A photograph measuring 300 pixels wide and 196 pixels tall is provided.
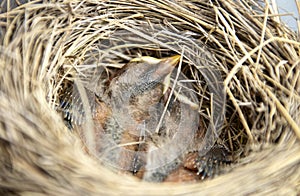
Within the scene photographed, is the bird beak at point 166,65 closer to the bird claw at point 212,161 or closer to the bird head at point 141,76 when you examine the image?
the bird head at point 141,76

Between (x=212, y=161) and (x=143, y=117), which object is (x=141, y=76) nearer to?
(x=143, y=117)

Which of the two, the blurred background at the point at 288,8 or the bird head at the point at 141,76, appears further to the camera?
the blurred background at the point at 288,8

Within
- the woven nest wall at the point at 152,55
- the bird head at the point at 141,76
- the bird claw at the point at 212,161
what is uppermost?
the woven nest wall at the point at 152,55

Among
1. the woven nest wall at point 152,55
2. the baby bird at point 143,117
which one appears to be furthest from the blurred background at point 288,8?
the baby bird at point 143,117

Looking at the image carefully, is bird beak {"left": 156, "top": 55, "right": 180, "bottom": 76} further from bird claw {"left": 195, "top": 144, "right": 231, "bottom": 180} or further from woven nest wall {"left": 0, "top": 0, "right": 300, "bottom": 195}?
bird claw {"left": 195, "top": 144, "right": 231, "bottom": 180}

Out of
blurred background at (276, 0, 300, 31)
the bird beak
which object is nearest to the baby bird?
the bird beak

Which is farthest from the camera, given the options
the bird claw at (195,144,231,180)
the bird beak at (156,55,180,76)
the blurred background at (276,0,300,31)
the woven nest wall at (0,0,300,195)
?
the blurred background at (276,0,300,31)

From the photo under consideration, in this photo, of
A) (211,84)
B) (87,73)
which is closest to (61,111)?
(87,73)

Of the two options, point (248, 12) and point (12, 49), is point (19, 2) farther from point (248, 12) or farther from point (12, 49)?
point (248, 12)

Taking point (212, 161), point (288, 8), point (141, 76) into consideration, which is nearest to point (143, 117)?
point (141, 76)
